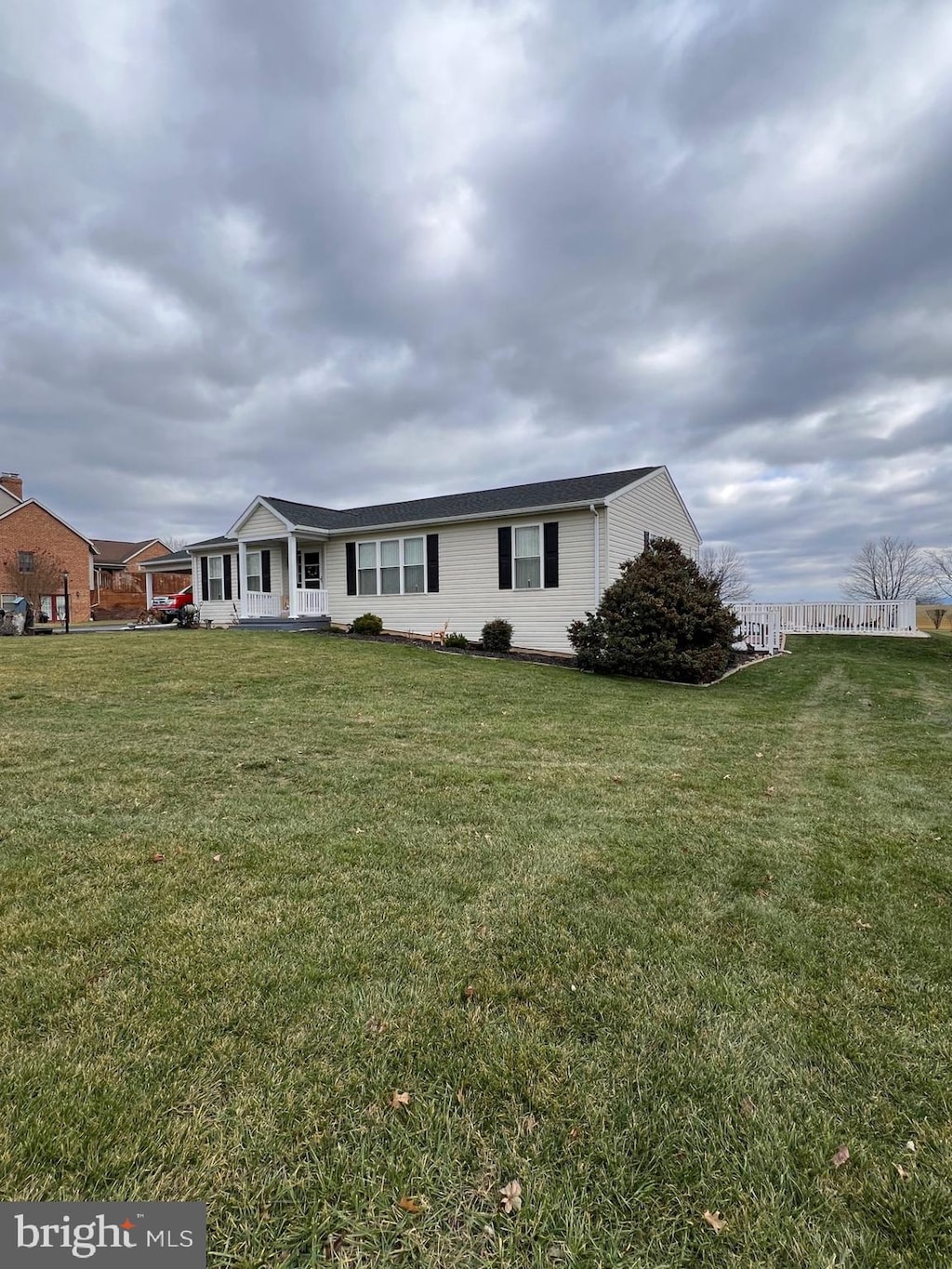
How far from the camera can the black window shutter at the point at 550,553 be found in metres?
15.2

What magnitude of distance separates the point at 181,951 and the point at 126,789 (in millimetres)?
2552

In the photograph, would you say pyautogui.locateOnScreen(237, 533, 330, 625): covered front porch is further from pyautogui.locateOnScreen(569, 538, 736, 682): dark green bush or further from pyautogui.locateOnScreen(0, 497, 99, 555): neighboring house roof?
pyautogui.locateOnScreen(0, 497, 99, 555): neighboring house roof

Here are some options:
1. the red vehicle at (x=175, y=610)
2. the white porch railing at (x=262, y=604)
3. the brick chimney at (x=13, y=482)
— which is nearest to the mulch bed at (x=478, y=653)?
the white porch railing at (x=262, y=604)

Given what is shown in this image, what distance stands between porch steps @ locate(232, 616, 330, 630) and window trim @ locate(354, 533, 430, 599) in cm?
158

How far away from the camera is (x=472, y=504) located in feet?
57.3

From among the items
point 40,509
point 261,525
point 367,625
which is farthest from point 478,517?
point 40,509

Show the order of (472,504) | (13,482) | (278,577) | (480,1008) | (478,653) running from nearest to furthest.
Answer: (480,1008)
(478,653)
(472,504)
(278,577)
(13,482)

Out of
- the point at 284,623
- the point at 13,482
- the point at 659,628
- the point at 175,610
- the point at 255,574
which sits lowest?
the point at 659,628

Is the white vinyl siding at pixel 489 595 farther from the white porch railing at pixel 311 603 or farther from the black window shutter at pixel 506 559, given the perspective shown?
the white porch railing at pixel 311 603

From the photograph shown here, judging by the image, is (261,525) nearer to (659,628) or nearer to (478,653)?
(478,653)

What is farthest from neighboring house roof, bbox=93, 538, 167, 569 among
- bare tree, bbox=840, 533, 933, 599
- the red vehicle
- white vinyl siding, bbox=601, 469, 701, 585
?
bare tree, bbox=840, 533, 933, 599

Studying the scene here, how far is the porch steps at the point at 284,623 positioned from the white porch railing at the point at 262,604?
24.1 inches

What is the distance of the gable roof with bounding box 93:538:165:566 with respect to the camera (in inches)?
1881

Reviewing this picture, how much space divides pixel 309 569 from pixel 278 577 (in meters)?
1.12
